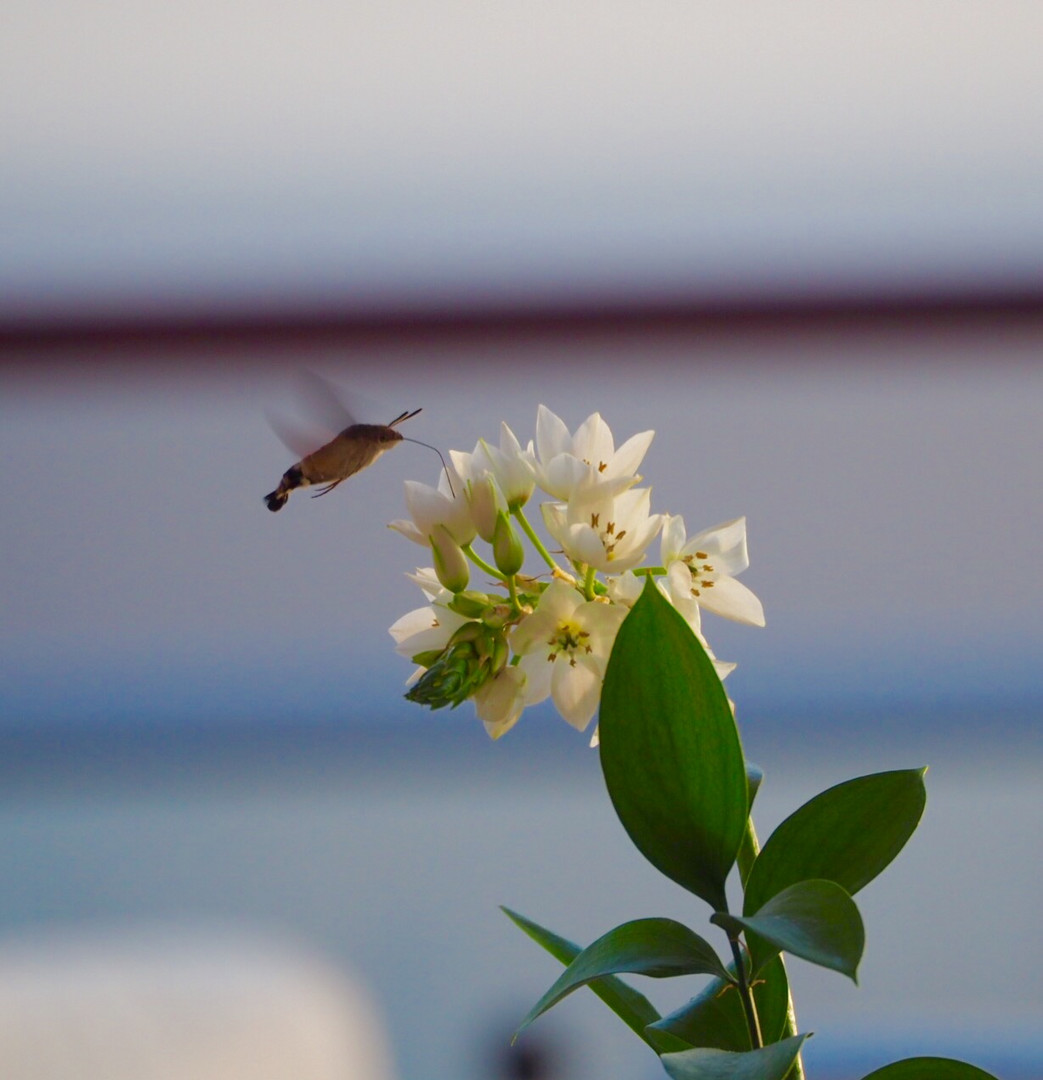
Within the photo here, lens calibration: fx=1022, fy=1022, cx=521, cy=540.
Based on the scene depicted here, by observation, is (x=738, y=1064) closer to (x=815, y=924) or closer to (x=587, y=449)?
(x=815, y=924)

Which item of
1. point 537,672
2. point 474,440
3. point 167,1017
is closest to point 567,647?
point 537,672

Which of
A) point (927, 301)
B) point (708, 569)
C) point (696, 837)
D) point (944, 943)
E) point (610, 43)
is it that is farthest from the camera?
point (944, 943)

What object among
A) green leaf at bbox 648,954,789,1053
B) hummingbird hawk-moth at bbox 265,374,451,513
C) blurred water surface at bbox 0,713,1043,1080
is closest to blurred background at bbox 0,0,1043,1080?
blurred water surface at bbox 0,713,1043,1080

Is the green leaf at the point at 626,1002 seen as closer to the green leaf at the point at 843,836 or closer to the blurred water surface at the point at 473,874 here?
the green leaf at the point at 843,836

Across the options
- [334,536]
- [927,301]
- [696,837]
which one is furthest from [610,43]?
[696,837]

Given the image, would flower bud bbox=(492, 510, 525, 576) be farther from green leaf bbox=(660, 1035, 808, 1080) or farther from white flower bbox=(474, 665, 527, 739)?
green leaf bbox=(660, 1035, 808, 1080)

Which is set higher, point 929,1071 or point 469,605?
point 469,605

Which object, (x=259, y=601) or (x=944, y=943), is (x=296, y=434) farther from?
(x=944, y=943)
